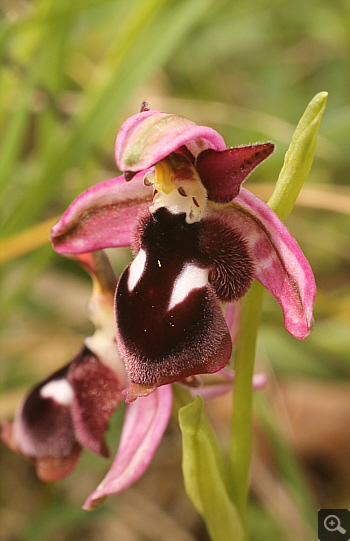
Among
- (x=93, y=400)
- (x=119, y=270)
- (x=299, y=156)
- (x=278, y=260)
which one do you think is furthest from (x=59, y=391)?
(x=119, y=270)

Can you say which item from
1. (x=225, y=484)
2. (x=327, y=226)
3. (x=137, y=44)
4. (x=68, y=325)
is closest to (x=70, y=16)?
(x=137, y=44)

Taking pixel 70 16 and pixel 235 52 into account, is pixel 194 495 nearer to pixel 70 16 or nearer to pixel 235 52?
pixel 70 16

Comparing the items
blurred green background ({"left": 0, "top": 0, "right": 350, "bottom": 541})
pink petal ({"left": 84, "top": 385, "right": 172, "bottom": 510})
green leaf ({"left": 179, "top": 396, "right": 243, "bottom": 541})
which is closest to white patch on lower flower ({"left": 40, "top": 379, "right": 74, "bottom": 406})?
pink petal ({"left": 84, "top": 385, "right": 172, "bottom": 510})

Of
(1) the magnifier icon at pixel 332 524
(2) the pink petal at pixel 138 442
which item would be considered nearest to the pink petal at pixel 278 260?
(2) the pink petal at pixel 138 442

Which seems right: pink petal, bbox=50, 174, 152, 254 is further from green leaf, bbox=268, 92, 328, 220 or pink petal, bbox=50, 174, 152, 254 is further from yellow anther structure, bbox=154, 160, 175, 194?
green leaf, bbox=268, 92, 328, 220

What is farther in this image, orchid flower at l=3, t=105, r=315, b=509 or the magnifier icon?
the magnifier icon

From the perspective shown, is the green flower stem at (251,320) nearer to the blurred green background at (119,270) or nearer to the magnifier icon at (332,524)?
the magnifier icon at (332,524)

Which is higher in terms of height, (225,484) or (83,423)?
(83,423)
